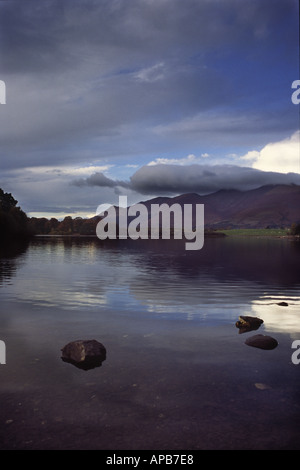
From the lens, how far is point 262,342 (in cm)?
2192

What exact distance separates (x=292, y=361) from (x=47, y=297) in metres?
26.9

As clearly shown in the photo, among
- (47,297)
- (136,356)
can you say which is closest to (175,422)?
(136,356)

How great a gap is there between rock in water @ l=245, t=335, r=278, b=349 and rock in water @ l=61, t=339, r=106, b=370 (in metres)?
8.92

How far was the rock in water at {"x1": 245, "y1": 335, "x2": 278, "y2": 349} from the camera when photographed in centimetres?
2181

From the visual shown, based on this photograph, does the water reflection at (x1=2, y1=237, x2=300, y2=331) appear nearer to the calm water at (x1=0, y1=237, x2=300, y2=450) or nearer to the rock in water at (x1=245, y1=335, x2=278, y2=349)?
the calm water at (x1=0, y1=237, x2=300, y2=450)

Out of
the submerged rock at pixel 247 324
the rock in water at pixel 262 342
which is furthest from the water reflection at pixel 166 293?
the rock in water at pixel 262 342

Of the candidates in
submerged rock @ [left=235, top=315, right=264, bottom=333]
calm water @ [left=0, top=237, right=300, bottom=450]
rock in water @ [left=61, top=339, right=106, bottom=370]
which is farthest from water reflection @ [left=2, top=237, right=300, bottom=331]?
rock in water @ [left=61, top=339, right=106, bottom=370]

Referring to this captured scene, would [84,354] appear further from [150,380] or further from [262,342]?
[262,342]

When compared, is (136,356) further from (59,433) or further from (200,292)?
(200,292)

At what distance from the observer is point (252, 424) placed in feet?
42.5

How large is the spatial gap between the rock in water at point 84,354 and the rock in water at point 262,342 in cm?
892

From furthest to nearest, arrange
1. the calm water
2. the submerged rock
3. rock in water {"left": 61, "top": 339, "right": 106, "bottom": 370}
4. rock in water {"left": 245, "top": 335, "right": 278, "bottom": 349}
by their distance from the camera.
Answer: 1. the submerged rock
2. rock in water {"left": 245, "top": 335, "right": 278, "bottom": 349}
3. rock in water {"left": 61, "top": 339, "right": 106, "bottom": 370}
4. the calm water

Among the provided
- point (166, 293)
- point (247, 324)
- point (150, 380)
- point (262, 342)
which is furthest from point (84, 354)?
point (166, 293)

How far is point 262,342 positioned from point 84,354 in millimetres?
10487
